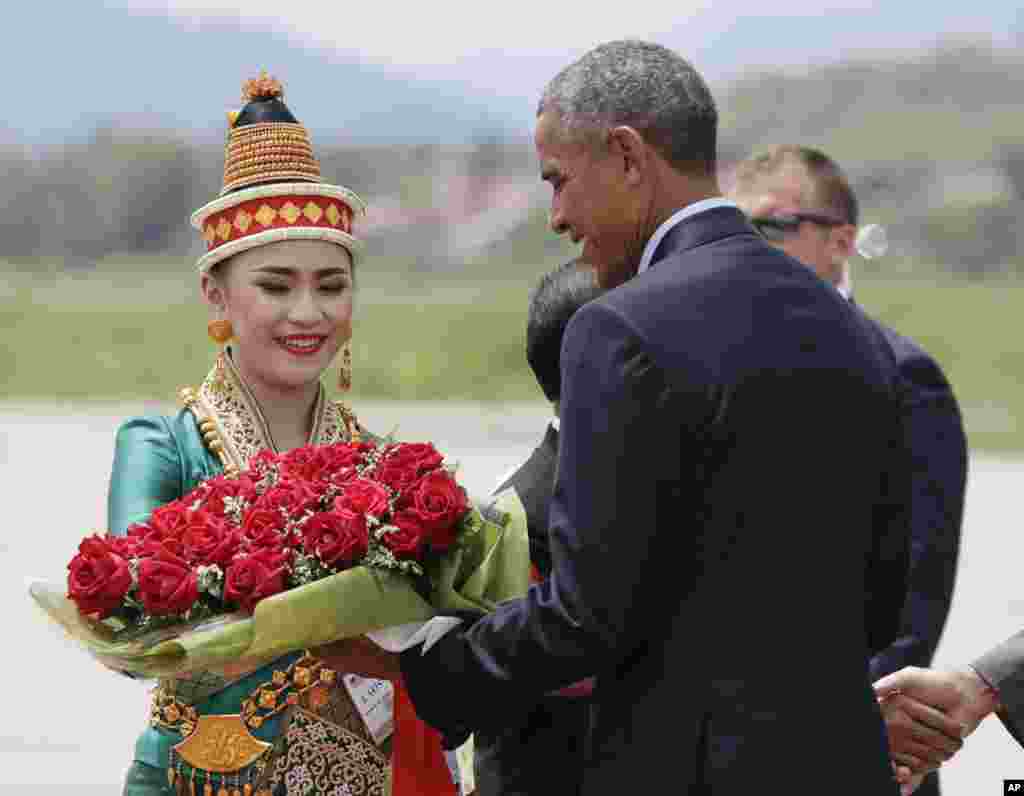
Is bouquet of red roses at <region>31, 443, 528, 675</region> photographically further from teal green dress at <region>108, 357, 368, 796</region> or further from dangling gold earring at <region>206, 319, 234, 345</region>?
dangling gold earring at <region>206, 319, 234, 345</region>

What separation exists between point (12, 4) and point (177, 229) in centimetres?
4615

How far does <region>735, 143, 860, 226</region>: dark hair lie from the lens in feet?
Answer: 16.9

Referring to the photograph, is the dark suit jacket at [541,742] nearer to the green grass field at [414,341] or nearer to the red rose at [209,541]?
the red rose at [209,541]

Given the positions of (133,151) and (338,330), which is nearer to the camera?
(338,330)

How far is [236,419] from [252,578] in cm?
86

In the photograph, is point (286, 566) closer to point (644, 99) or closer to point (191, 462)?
point (191, 462)

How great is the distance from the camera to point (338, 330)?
12.2 ft

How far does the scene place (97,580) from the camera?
9.37 ft

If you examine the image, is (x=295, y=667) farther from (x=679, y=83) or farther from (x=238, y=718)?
(x=679, y=83)

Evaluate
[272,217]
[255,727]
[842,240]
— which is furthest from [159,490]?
[842,240]

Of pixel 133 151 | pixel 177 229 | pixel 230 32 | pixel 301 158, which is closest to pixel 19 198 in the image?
pixel 133 151

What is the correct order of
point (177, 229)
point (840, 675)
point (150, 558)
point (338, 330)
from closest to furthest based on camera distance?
1. point (840, 675)
2. point (150, 558)
3. point (338, 330)
4. point (177, 229)

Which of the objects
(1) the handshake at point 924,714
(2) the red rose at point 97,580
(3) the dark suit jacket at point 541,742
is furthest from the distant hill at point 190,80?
(2) the red rose at point 97,580

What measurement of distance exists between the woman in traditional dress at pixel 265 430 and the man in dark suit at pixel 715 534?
0.69m
